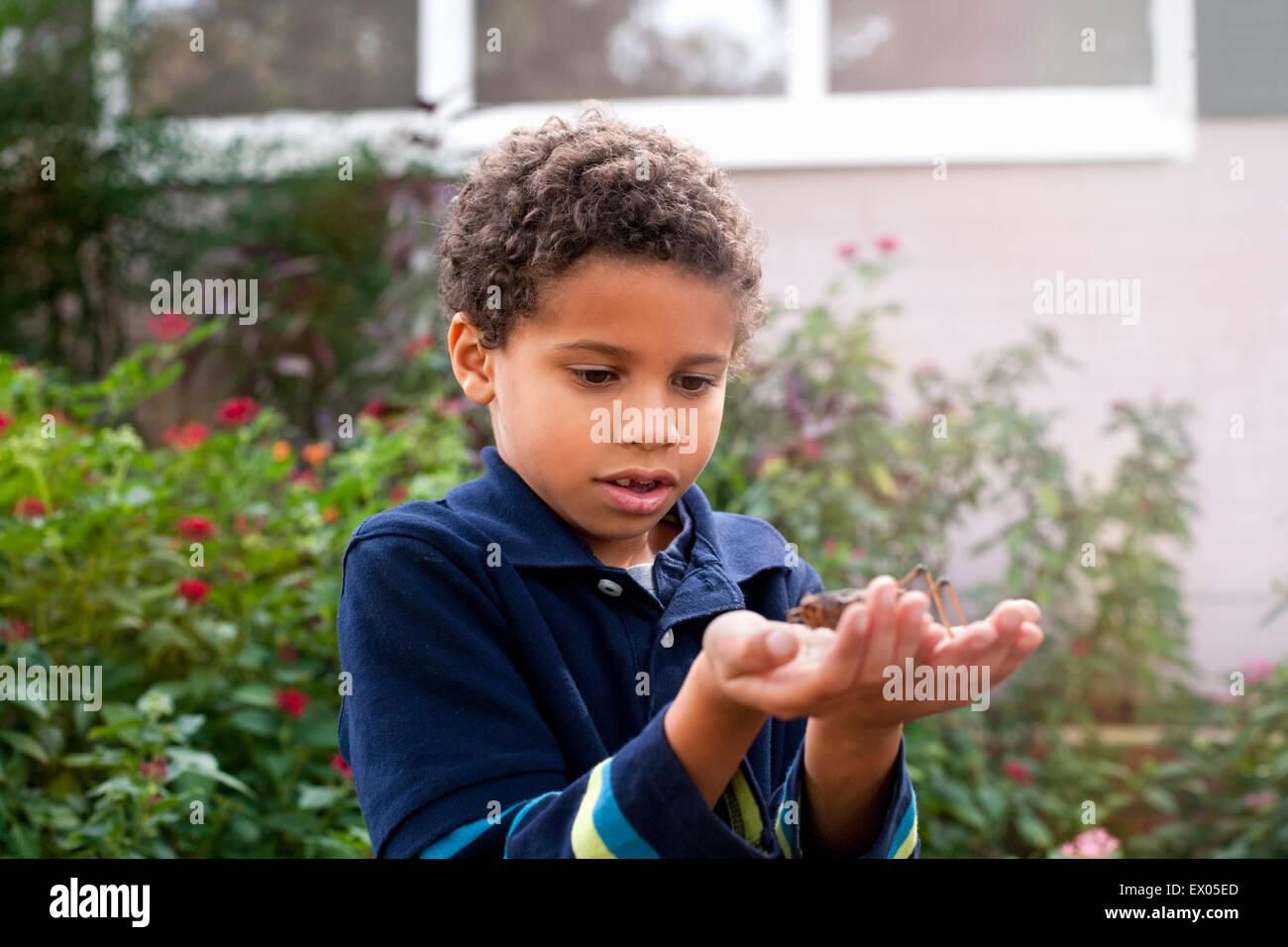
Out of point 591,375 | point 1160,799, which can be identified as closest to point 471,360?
point 591,375

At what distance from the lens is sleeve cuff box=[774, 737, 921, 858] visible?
3.27ft

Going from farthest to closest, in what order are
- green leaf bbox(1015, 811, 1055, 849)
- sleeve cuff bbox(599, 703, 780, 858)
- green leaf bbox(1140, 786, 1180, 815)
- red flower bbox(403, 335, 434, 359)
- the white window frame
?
the white window frame → red flower bbox(403, 335, 434, 359) → green leaf bbox(1140, 786, 1180, 815) → green leaf bbox(1015, 811, 1055, 849) → sleeve cuff bbox(599, 703, 780, 858)

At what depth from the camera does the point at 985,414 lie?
10.1 ft

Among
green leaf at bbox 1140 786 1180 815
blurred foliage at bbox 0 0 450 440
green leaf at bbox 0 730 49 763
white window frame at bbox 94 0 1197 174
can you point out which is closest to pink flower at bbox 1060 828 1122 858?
green leaf at bbox 1140 786 1180 815

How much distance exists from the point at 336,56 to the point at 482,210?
3.93m

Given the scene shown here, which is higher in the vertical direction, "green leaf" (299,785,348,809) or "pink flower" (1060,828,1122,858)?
"green leaf" (299,785,348,809)

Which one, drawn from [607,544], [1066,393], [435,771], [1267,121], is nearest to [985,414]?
[1066,393]

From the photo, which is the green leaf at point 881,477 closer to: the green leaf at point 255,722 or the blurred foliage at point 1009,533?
the blurred foliage at point 1009,533

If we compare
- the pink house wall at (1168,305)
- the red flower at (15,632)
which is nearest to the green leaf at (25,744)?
the red flower at (15,632)

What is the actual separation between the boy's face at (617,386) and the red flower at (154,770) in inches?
43.2

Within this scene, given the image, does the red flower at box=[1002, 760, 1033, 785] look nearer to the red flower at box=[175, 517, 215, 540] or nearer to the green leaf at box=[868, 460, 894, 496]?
the green leaf at box=[868, 460, 894, 496]

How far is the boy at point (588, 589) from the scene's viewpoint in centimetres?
91

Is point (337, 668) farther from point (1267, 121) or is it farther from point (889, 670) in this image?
point (1267, 121)
